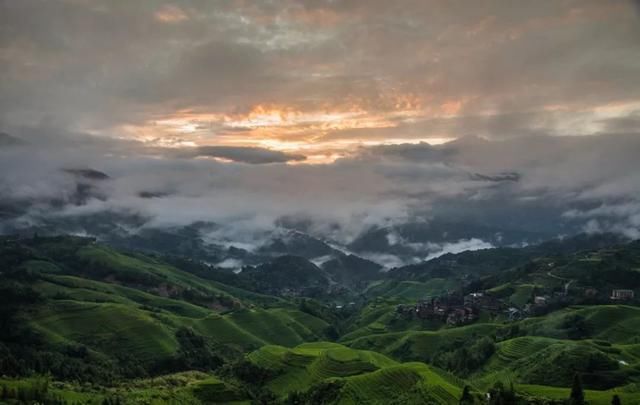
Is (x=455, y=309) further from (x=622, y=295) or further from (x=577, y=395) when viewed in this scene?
(x=577, y=395)

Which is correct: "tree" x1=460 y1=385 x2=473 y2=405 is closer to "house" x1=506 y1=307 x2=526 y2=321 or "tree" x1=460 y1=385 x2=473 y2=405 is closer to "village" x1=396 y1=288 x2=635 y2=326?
"village" x1=396 y1=288 x2=635 y2=326

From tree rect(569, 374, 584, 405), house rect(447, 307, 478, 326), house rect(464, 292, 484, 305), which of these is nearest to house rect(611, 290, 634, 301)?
Result: house rect(447, 307, 478, 326)

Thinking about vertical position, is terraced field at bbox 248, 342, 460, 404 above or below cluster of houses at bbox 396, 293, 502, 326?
above

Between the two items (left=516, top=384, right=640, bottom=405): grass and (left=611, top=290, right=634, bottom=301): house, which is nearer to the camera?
(left=516, top=384, right=640, bottom=405): grass

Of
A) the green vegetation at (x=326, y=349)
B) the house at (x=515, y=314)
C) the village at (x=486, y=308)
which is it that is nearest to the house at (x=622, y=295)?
the village at (x=486, y=308)

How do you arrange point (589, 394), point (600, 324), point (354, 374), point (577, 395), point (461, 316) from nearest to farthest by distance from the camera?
point (577, 395)
point (589, 394)
point (354, 374)
point (600, 324)
point (461, 316)

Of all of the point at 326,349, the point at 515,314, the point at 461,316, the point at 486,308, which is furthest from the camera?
the point at 486,308

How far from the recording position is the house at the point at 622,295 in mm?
140625

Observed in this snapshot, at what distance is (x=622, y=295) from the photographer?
142 meters

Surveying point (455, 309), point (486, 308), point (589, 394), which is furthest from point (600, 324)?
point (589, 394)

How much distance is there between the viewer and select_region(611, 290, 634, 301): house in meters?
141

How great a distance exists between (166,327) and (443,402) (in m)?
88.1

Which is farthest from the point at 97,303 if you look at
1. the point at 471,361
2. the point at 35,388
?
the point at 471,361

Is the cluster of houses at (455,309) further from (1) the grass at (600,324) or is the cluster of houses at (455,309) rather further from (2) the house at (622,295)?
(2) the house at (622,295)
